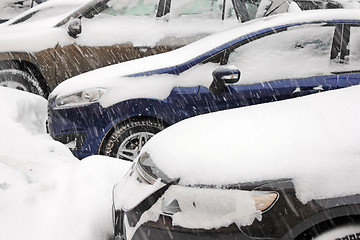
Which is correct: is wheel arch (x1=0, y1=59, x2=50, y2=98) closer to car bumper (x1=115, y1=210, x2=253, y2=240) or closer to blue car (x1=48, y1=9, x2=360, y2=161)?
blue car (x1=48, y1=9, x2=360, y2=161)

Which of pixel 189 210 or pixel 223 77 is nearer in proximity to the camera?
pixel 189 210

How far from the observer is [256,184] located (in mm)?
2199

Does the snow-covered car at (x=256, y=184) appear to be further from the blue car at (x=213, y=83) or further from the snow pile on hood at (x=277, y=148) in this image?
the blue car at (x=213, y=83)

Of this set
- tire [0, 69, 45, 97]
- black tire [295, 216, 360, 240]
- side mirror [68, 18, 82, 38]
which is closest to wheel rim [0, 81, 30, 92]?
tire [0, 69, 45, 97]

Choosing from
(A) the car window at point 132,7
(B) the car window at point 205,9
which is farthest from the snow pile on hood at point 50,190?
(B) the car window at point 205,9

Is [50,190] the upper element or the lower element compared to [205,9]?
upper

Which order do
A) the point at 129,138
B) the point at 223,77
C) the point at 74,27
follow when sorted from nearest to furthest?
the point at 223,77 < the point at 129,138 < the point at 74,27

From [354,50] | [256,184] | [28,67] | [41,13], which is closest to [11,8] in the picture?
[41,13]

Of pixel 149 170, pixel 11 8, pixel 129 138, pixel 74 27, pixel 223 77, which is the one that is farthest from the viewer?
pixel 11 8

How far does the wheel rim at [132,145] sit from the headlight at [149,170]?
4.72ft

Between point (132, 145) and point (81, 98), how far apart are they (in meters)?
0.64

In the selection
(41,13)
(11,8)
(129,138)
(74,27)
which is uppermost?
(74,27)

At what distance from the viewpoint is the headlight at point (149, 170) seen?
248 centimetres

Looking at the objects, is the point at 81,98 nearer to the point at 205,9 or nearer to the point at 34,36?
the point at 34,36
